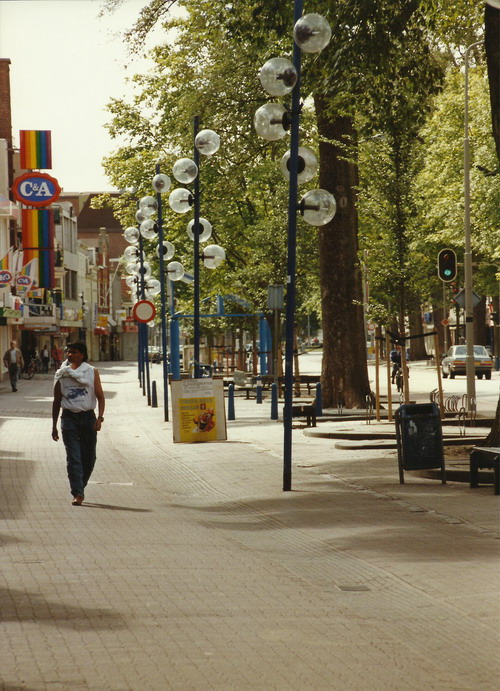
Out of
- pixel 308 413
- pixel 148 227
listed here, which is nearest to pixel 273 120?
pixel 308 413

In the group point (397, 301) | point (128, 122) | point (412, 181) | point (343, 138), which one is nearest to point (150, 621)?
point (343, 138)

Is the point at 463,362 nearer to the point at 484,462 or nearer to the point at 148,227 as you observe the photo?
the point at 148,227

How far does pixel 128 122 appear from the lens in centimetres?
5225

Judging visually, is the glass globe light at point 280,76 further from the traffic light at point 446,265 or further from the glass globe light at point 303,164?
the traffic light at point 446,265

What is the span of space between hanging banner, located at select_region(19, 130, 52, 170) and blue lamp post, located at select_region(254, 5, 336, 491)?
5438cm

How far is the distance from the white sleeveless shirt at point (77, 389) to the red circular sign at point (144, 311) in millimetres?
20081

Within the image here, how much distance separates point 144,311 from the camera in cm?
3406

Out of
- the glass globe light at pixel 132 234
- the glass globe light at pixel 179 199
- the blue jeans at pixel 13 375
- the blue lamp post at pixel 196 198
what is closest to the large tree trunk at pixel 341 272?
the blue lamp post at pixel 196 198

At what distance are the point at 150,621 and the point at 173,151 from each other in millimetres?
37676

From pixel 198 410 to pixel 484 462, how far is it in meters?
7.74

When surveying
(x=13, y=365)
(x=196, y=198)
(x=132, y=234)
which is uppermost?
(x=132, y=234)

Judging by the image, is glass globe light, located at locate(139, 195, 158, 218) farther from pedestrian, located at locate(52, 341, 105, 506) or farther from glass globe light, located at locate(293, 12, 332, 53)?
pedestrian, located at locate(52, 341, 105, 506)

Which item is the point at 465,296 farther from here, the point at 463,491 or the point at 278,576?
the point at 278,576

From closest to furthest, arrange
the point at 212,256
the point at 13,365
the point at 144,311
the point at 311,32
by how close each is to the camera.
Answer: the point at 311,32
the point at 212,256
the point at 144,311
the point at 13,365
